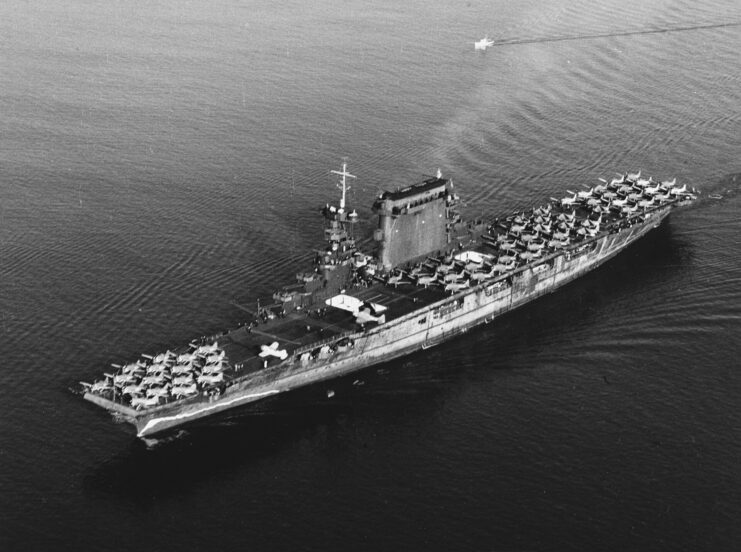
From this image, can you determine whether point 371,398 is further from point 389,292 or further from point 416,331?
point 389,292

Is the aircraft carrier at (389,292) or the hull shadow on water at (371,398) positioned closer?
the hull shadow on water at (371,398)

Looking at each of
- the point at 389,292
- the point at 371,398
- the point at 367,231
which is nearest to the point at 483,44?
the point at 367,231

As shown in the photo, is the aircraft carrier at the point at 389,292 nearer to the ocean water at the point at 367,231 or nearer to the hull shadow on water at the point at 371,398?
the hull shadow on water at the point at 371,398

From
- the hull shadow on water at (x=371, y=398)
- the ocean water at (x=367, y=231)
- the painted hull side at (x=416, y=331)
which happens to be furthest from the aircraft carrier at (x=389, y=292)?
the ocean water at (x=367, y=231)

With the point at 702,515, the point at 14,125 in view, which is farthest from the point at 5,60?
the point at 702,515

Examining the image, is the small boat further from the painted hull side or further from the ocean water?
the painted hull side

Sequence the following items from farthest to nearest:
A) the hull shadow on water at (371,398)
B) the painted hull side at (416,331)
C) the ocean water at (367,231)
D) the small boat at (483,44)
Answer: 1. the small boat at (483,44)
2. the painted hull side at (416,331)
3. the hull shadow on water at (371,398)
4. the ocean water at (367,231)
